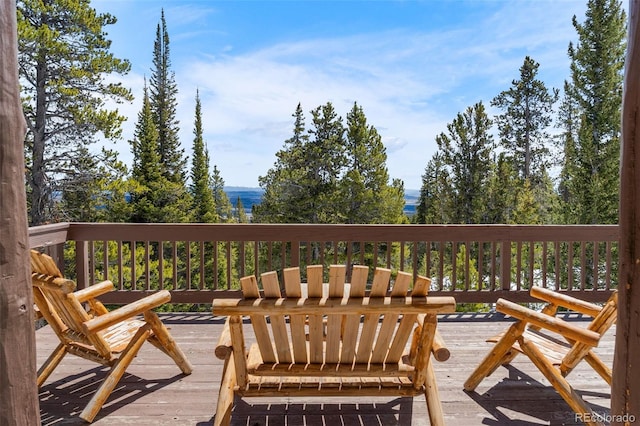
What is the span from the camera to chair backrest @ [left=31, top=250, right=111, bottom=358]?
94.5 inches

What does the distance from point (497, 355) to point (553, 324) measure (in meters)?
0.44

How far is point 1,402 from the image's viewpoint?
4.16 feet

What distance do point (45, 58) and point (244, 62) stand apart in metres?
5.96

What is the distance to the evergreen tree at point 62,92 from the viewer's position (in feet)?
39.1

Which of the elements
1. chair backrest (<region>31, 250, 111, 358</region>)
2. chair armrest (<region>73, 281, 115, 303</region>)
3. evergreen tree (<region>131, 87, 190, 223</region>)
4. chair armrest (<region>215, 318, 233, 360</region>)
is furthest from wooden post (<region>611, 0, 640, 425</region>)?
evergreen tree (<region>131, 87, 190, 223</region>)

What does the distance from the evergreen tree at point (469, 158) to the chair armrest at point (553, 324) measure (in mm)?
20456

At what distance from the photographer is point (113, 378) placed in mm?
2504

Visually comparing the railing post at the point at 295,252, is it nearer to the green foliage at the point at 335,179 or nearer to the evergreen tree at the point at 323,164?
the green foliage at the point at 335,179

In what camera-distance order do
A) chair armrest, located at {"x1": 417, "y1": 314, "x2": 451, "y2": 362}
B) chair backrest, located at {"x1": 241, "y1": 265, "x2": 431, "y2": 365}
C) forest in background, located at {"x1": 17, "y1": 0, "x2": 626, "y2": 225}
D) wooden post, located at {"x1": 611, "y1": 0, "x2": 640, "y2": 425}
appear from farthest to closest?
1. forest in background, located at {"x1": 17, "y1": 0, "x2": 626, "y2": 225}
2. chair armrest, located at {"x1": 417, "y1": 314, "x2": 451, "y2": 362}
3. chair backrest, located at {"x1": 241, "y1": 265, "x2": 431, "y2": 365}
4. wooden post, located at {"x1": 611, "y1": 0, "x2": 640, "y2": 425}

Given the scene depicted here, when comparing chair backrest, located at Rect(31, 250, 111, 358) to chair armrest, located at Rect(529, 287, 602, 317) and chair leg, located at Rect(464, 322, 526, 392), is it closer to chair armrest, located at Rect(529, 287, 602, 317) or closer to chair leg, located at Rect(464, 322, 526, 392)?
chair leg, located at Rect(464, 322, 526, 392)

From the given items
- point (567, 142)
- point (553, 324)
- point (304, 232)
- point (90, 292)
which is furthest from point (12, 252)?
point (567, 142)

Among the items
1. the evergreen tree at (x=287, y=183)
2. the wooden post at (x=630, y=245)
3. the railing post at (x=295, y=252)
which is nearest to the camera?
the wooden post at (x=630, y=245)

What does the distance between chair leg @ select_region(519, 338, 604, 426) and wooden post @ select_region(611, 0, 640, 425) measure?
3.30 feet

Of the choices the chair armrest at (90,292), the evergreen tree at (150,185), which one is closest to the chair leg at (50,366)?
the chair armrest at (90,292)
